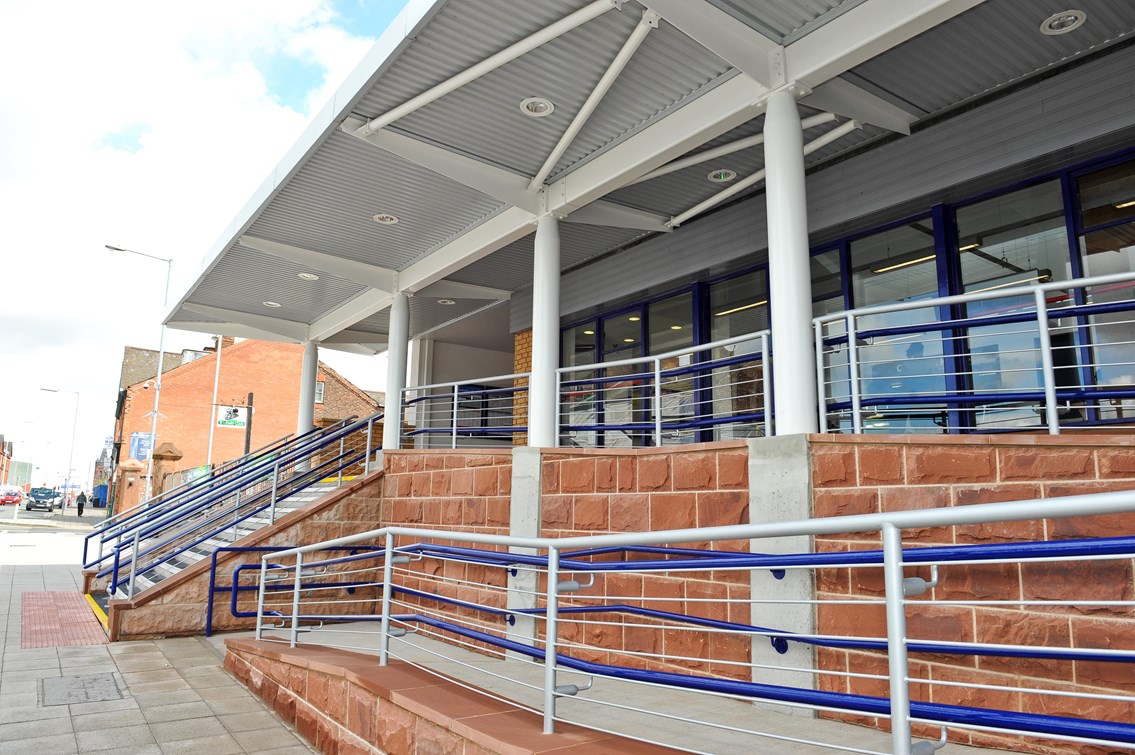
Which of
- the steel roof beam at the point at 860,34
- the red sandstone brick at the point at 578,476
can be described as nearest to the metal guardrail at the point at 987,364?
the steel roof beam at the point at 860,34

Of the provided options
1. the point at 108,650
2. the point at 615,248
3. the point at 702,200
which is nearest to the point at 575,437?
the point at 615,248

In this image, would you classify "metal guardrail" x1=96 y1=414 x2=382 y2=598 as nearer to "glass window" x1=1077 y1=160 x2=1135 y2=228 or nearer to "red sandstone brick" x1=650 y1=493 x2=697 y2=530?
"red sandstone brick" x1=650 y1=493 x2=697 y2=530

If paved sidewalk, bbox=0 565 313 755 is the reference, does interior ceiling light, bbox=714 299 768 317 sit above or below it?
above

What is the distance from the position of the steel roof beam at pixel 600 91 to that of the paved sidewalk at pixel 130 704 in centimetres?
587

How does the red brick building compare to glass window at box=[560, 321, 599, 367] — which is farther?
the red brick building

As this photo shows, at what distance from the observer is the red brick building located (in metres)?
37.6

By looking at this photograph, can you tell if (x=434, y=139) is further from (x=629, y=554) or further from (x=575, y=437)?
(x=575, y=437)

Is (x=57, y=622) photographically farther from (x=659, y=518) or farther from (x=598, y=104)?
(x=598, y=104)

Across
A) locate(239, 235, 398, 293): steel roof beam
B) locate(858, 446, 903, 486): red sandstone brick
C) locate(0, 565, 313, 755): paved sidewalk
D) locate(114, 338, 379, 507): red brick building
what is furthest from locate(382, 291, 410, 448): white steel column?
locate(114, 338, 379, 507): red brick building

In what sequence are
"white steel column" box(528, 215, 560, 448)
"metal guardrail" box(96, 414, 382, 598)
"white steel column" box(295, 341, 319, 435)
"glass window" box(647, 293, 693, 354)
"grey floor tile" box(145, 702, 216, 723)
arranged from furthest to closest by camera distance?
"white steel column" box(295, 341, 319, 435), "glass window" box(647, 293, 693, 354), "metal guardrail" box(96, 414, 382, 598), "white steel column" box(528, 215, 560, 448), "grey floor tile" box(145, 702, 216, 723)

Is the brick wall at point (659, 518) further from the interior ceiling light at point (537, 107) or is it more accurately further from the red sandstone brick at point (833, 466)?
the interior ceiling light at point (537, 107)

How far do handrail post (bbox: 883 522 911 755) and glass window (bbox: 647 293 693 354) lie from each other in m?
8.58

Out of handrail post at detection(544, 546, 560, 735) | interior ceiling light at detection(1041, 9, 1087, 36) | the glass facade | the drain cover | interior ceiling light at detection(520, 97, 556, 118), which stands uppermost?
interior ceiling light at detection(1041, 9, 1087, 36)

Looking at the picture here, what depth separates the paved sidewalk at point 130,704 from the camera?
17.9 ft
